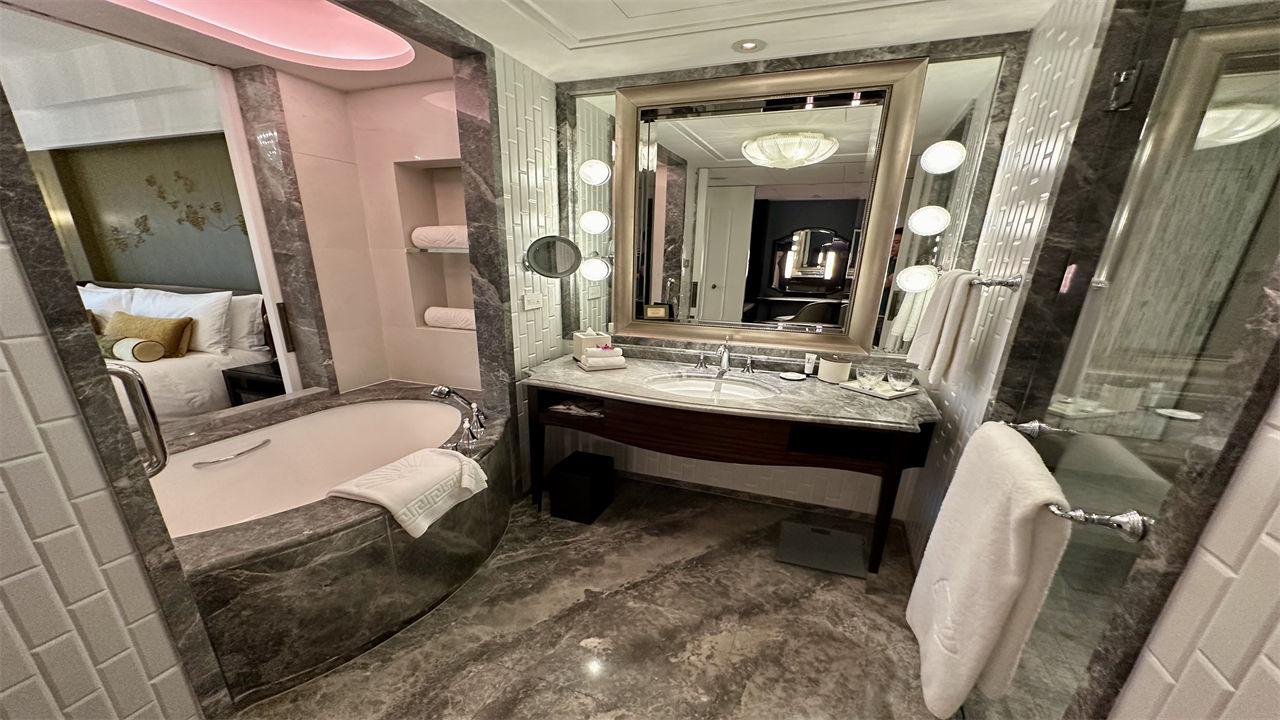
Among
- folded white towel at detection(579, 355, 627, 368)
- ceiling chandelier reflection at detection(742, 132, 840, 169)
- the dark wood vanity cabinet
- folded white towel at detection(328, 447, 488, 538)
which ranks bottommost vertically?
folded white towel at detection(328, 447, 488, 538)

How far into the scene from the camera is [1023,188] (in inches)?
51.1

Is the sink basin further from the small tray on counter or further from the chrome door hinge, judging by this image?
the chrome door hinge

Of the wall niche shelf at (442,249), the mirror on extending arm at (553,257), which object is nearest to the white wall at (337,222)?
the wall niche shelf at (442,249)

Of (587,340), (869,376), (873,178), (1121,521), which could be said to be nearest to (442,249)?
(587,340)

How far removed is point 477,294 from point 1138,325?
7.04ft

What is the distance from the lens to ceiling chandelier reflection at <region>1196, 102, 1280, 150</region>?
75 centimetres

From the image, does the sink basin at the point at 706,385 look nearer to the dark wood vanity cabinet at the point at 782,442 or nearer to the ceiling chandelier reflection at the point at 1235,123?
the dark wood vanity cabinet at the point at 782,442

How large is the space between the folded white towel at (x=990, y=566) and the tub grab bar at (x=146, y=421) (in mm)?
1813

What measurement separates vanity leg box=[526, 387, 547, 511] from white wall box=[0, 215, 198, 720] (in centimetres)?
124

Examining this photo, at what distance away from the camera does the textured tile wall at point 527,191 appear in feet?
5.93

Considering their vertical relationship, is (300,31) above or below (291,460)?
above

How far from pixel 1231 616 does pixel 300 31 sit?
10.3 ft

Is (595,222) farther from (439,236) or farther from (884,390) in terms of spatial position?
(884,390)

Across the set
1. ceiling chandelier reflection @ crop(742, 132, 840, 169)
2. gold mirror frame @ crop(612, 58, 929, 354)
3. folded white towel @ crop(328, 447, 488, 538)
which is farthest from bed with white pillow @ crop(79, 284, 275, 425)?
ceiling chandelier reflection @ crop(742, 132, 840, 169)
